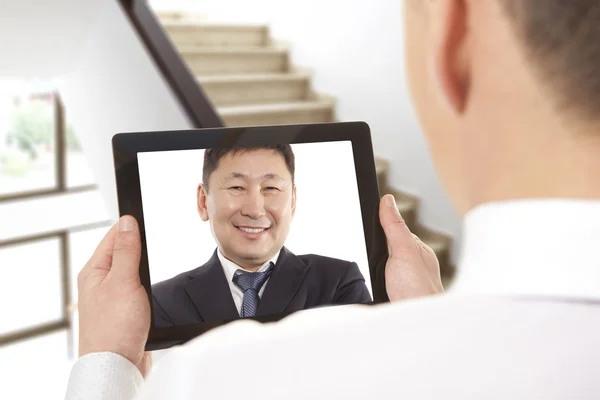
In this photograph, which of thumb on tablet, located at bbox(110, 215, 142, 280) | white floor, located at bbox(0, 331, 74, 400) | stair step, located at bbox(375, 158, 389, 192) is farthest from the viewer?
white floor, located at bbox(0, 331, 74, 400)

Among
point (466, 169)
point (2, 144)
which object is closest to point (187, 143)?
point (466, 169)

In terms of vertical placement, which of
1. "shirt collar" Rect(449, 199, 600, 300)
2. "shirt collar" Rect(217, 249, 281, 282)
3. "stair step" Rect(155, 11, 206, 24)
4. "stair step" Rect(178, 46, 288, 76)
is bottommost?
"shirt collar" Rect(217, 249, 281, 282)

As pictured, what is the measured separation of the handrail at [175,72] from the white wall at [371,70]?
1.36 meters

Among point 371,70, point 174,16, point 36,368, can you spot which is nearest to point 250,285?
point 371,70

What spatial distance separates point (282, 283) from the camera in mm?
700

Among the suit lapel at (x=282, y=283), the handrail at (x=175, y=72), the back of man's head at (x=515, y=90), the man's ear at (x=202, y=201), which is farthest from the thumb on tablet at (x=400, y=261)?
the handrail at (x=175, y=72)

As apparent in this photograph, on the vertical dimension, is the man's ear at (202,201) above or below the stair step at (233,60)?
below

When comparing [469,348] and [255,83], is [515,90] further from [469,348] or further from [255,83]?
[255,83]

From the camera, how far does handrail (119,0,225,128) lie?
1649 millimetres

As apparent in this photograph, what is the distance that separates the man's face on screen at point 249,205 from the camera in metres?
0.70

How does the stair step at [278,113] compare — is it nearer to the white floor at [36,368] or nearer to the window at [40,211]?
the window at [40,211]

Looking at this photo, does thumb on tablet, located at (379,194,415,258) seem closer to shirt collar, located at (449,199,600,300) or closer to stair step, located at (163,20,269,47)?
shirt collar, located at (449,199,600,300)

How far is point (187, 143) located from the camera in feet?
2.30

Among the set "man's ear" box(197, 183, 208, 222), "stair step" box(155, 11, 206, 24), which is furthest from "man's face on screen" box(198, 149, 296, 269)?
"stair step" box(155, 11, 206, 24)
